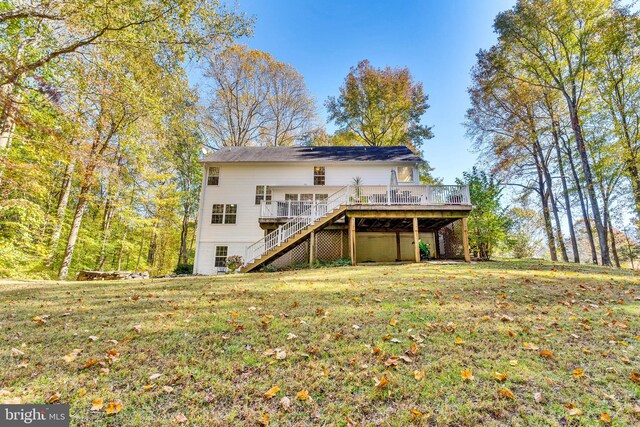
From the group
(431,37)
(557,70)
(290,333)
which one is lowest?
(290,333)

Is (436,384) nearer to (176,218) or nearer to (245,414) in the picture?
(245,414)

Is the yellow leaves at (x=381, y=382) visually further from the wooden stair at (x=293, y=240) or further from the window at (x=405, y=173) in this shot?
the window at (x=405, y=173)

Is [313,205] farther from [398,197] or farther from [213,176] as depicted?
[213,176]

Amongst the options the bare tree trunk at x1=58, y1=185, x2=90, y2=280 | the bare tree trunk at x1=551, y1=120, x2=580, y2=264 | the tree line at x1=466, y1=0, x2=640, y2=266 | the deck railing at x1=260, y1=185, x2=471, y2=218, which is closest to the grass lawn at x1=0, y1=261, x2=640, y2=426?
the deck railing at x1=260, y1=185, x2=471, y2=218

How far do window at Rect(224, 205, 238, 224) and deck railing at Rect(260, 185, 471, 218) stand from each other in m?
3.01

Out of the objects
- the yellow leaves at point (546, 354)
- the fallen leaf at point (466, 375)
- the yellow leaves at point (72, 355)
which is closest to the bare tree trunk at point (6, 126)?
the yellow leaves at point (72, 355)

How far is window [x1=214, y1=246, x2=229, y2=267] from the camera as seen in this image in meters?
14.8

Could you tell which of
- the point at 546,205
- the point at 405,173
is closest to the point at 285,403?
the point at 405,173

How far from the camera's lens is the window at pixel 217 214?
50.6 feet

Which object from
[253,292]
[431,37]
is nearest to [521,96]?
[431,37]

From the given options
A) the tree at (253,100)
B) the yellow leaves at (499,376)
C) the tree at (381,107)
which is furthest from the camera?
the tree at (381,107)

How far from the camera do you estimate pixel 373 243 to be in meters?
14.9

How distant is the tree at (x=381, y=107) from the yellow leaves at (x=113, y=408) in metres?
25.2

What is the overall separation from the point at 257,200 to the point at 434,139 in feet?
57.0
